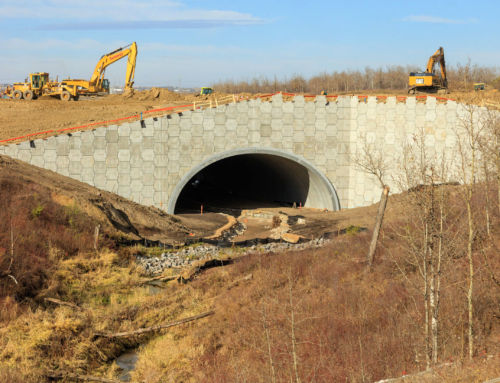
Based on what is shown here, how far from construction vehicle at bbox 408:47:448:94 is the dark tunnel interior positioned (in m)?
17.8

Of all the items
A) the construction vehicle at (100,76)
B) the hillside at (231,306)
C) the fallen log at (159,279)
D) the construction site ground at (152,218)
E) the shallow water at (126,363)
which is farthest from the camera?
the construction vehicle at (100,76)

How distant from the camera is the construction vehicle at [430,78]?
50.1 m

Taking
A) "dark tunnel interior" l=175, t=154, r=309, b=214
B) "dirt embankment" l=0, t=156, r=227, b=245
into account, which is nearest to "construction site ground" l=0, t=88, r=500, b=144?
"dark tunnel interior" l=175, t=154, r=309, b=214

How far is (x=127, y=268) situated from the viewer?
2152cm

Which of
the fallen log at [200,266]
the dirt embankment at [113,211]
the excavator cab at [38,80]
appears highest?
the excavator cab at [38,80]

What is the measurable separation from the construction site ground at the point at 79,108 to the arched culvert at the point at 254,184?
19.9 ft

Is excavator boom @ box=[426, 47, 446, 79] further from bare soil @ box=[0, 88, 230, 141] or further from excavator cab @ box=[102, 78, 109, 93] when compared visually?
excavator cab @ box=[102, 78, 109, 93]

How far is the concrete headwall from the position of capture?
30.8 m

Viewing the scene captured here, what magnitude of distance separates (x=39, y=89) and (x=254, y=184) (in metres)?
21.0

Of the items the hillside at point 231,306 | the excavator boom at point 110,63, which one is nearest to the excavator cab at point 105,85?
the excavator boom at point 110,63

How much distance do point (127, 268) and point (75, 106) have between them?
29148 millimetres

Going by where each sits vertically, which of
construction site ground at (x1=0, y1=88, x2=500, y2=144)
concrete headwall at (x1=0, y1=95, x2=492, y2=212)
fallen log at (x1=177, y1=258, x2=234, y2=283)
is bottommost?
fallen log at (x1=177, y1=258, x2=234, y2=283)

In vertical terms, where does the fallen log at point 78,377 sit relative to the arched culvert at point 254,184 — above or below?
below

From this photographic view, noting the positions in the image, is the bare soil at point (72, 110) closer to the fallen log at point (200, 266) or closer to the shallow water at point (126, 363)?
the fallen log at point (200, 266)
